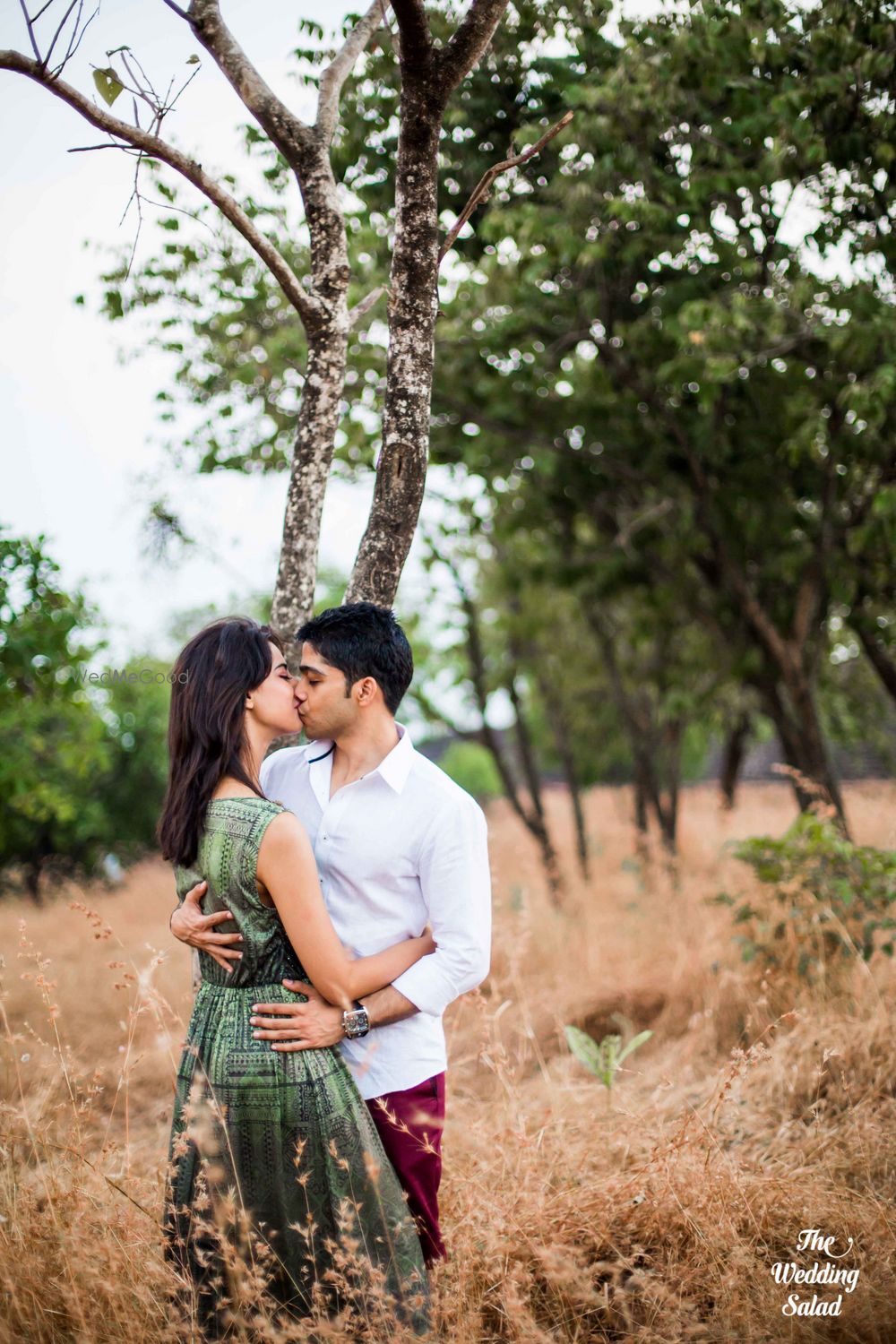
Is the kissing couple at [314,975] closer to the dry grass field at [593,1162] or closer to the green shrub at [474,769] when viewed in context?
the dry grass field at [593,1162]

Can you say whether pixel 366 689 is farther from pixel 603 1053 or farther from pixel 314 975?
pixel 603 1053

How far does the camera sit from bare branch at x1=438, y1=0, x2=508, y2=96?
2.70m

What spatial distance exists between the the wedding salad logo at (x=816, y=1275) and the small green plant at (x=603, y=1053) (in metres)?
1.07

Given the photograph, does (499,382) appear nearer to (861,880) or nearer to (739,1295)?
(861,880)

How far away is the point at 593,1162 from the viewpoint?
3.28 meters

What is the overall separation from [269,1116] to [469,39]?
3082mm

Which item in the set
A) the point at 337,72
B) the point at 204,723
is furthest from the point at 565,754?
the point at 204,723

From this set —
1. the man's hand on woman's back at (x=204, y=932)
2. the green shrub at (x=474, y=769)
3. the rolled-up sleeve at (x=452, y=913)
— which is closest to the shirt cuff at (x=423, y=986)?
the rolled-up sleeve at (x=452, y=913)

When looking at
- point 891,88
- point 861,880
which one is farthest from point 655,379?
point 861,880

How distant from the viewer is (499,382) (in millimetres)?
7039

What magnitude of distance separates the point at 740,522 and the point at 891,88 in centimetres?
321

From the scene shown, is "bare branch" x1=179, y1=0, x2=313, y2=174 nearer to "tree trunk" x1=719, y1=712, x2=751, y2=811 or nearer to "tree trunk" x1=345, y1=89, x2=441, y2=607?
"tree trunk" x1=345, y1=89, x2=441, y2=607

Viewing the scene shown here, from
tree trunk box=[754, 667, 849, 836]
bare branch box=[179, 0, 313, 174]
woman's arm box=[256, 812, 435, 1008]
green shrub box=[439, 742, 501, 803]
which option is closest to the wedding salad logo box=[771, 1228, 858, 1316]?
woman's arm box=[256, 812, 435, 1008]

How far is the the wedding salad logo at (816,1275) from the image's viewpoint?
2.31 meters
